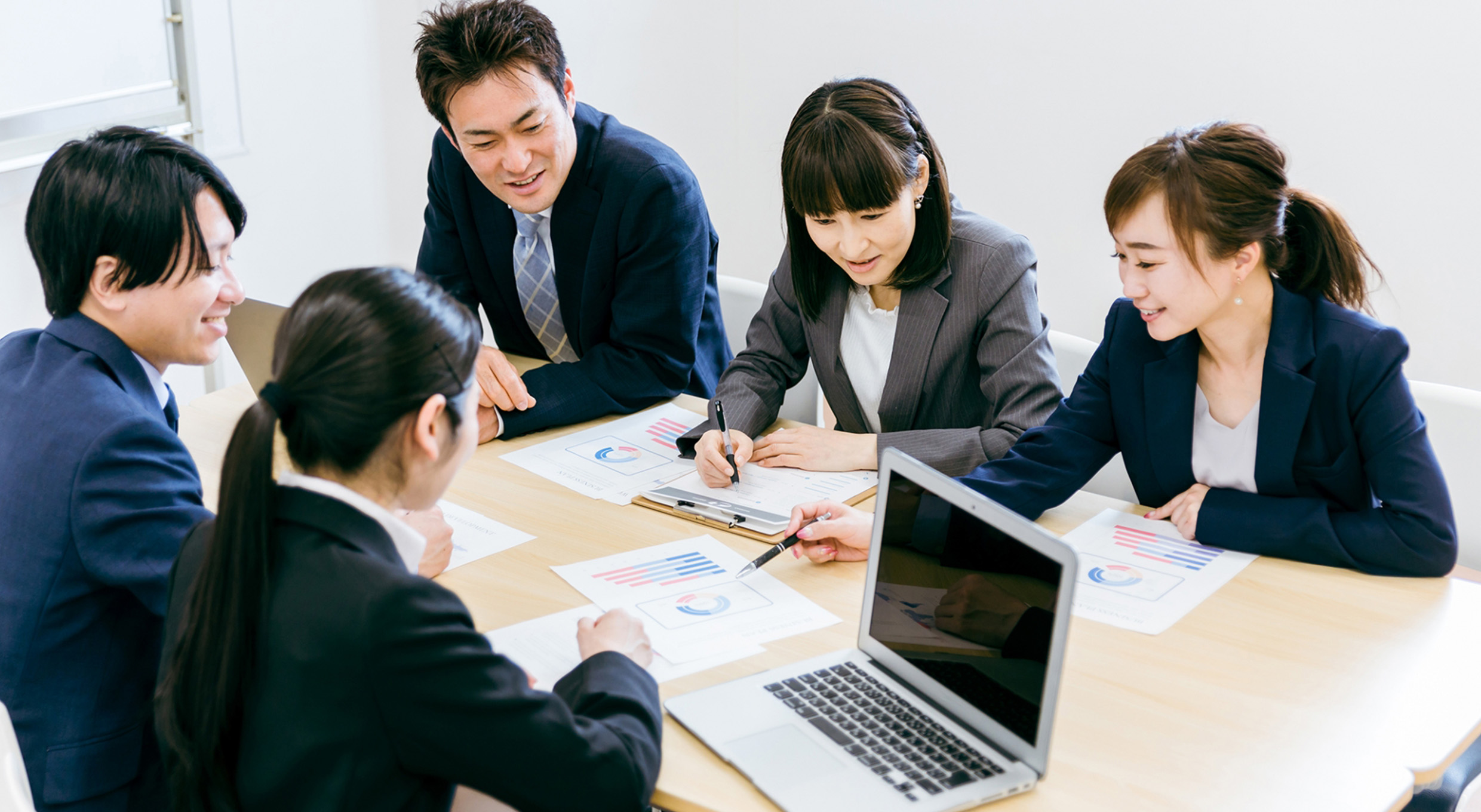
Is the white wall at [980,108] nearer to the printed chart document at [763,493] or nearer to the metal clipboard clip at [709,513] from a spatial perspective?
the printed chart document at [763,493]

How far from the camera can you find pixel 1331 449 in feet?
5.39

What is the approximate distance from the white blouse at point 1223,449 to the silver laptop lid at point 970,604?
2.25 ft

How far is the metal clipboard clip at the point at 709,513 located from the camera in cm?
172

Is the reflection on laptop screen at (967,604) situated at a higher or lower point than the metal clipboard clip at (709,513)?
higher

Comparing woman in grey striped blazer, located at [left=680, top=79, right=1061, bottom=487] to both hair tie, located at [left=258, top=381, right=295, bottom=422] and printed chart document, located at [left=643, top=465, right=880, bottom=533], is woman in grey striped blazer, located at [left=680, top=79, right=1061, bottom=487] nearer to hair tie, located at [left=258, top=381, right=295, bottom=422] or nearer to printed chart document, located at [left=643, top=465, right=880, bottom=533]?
printed chart document, located at [left=643, top=465, right=880, bottom=533]

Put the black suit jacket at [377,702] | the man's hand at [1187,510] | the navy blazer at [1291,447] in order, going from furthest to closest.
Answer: the man's hand at [1187,510] < the navy blazer at [1291,447] < the black suit jacket at [377,702]

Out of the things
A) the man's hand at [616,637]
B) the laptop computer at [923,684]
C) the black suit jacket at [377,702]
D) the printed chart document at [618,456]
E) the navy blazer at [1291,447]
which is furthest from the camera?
the printed chart document at [618,456]

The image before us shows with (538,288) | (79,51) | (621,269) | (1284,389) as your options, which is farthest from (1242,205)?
(79,51)

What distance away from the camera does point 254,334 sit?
204 cm

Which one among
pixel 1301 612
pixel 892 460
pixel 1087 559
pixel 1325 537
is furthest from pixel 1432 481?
pixel 892 460

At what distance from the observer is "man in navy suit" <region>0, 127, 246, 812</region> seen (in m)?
1.33

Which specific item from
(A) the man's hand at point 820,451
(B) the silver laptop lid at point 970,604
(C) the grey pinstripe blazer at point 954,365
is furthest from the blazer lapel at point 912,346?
(B) the silver laptop lid at point 970,604

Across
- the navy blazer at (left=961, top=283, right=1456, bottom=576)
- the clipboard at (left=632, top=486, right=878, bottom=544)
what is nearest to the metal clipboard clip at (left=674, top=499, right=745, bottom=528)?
the clipboard at (left=632, top=486, right=878, bottom=544)

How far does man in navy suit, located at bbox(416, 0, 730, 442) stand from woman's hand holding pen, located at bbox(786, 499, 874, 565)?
0.65 m
